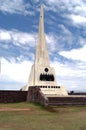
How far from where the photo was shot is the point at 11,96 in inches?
1561

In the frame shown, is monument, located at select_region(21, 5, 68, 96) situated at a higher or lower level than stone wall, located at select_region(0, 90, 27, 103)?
higher

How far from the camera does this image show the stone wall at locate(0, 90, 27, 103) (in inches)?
1533

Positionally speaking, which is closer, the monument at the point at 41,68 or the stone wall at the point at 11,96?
the stone wall at the point at 11,96

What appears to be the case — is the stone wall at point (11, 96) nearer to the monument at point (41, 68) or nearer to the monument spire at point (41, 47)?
the monument at point (41, 68)

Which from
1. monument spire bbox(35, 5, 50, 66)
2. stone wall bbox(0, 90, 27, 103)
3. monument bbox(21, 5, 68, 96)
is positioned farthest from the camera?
monument spire bbox(35, 5, 50, 66)

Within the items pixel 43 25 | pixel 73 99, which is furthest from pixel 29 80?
pixel 73 99

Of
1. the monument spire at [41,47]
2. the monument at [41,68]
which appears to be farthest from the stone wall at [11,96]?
the monument spire at [41,47]

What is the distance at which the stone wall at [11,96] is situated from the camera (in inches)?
1533

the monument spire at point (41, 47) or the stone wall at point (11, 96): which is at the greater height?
the monument spire at point (41, 47)

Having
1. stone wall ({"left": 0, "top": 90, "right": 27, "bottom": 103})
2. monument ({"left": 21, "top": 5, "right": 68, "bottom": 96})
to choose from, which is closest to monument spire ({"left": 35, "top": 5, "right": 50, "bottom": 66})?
monument ({"left": 21, "top": 5, "right": 68, "bottom": 96})

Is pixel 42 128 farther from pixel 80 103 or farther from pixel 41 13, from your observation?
pixel 41 13

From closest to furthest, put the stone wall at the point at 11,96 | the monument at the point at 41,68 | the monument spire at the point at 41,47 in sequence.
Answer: the stone wall at the point at 11,96 → the monument at the point at 41,68 → the monument spire at the point at 41,47

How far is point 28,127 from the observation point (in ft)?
53.9

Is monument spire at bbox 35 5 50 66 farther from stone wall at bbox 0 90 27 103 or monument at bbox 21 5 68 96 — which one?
stone wall at bbox 0 90 27 103
